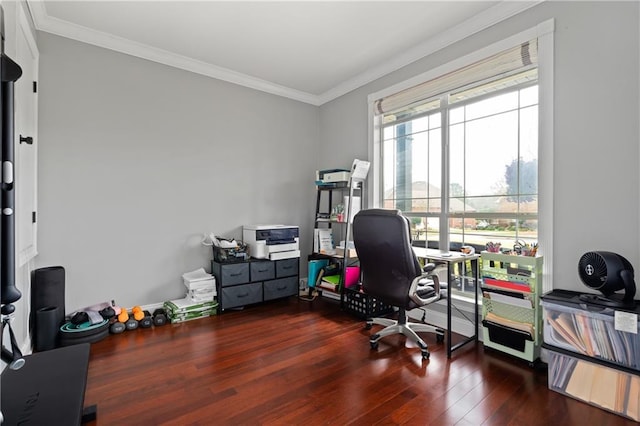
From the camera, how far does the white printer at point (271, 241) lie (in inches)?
138

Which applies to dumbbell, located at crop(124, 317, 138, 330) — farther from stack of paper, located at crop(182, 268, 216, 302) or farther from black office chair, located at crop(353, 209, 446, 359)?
black office chair, located at crop(353, 209, 446, 359)

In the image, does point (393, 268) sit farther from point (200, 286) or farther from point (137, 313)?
point (137, 313)

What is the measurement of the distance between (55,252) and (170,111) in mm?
1657

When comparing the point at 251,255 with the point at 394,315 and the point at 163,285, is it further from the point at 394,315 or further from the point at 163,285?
the point at 394,315

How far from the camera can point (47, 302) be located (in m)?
2.47

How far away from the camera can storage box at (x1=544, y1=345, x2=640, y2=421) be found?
1.64 meters

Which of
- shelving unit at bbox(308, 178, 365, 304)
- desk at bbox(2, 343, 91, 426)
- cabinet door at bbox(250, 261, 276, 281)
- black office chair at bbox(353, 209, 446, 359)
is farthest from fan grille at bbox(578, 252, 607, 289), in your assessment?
cabinet door at bbox(250, 261, 276, 281)

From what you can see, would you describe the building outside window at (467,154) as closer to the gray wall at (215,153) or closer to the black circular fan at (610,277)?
the gray wall at (215,153)

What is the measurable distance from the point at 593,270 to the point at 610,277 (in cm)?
8

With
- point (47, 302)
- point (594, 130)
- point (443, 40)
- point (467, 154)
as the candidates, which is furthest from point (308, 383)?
point (443, 40)

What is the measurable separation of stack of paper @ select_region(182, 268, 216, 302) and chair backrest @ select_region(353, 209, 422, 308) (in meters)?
1.65

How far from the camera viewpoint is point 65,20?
8.66 ft

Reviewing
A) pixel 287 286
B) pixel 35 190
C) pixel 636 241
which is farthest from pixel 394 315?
pixel 35 190

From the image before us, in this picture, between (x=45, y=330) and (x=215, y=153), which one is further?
(x=215, y=153)
